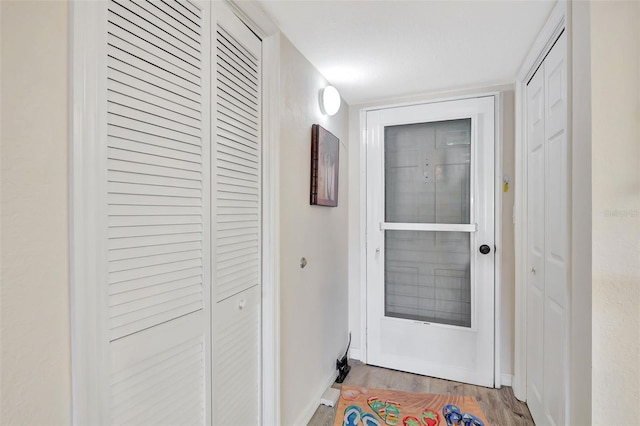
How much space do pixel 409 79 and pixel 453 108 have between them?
1.53ft

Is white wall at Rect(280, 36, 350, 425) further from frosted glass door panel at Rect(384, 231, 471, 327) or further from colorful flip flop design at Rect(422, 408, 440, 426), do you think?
colorful flip flop design at Rect(422, 408, 440, 426)

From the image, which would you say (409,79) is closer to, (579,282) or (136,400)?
(579,282)

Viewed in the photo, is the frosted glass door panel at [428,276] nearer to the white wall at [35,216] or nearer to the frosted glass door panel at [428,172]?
the frosted glass door panel at [428,172]

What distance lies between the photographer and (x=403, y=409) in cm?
209

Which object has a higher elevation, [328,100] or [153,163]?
[328,100]

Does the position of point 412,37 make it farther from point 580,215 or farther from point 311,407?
point 311,407

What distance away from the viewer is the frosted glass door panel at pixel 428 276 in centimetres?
248

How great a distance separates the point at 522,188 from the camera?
2164 millimetres

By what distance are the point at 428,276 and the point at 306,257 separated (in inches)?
45.4

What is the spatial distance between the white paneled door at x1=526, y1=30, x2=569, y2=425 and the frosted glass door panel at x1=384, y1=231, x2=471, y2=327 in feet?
1.54

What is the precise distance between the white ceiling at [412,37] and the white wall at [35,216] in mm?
1011

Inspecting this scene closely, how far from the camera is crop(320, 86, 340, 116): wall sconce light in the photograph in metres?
2.12

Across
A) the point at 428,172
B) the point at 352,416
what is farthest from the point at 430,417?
the point at 428,172

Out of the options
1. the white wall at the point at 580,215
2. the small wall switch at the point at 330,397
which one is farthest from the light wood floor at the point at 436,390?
the white wall at the point at 580,215
